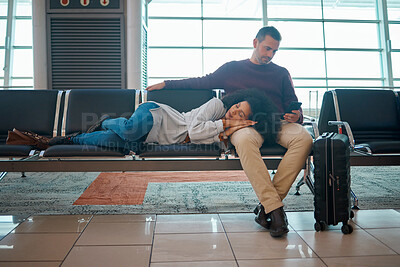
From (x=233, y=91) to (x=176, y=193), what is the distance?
3.12 ft

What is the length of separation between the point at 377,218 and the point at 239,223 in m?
0.85

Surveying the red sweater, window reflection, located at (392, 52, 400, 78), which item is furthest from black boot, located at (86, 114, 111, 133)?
window reflection, located at (392, 52, 400, 78)

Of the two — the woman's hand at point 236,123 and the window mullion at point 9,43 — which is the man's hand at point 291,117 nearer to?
the woman's hand at point 236,123

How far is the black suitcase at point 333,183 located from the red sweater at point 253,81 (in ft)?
2.06

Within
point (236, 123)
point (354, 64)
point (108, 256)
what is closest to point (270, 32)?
point (236, 123)

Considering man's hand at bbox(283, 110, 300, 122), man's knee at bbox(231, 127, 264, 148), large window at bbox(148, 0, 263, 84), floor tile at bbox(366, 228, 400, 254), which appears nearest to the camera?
floor tile at bbox(366, 228, 400, 254)

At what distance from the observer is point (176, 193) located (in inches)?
Result: 111

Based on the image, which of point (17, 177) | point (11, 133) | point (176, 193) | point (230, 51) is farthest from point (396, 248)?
point (230, 51)

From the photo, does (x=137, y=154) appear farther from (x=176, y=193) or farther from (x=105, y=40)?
(x=105, y=40)

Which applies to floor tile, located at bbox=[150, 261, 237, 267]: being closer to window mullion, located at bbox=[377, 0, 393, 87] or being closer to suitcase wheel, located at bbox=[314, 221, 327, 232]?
suitcase wheel, located at bbox=[314, 221, 327, 232]

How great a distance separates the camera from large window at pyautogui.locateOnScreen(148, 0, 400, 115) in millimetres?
5461

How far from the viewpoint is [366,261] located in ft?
4.96

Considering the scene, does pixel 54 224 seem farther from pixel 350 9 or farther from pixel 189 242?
pixel 350 9

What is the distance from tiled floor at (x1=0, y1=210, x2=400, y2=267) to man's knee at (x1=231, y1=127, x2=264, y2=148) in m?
0.47
